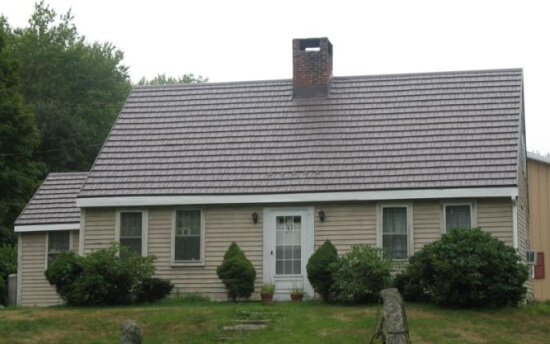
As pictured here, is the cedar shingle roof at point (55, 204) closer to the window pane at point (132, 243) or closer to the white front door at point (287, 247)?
the window pane at point (132, 243)

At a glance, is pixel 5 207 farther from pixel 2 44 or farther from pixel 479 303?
pixel 479 303

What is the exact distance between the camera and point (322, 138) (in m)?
25.3

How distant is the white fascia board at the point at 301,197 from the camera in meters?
22.6

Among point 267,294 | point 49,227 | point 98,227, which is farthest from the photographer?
point 49,227

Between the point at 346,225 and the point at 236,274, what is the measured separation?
289cm

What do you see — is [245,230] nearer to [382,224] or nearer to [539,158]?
[382,224]

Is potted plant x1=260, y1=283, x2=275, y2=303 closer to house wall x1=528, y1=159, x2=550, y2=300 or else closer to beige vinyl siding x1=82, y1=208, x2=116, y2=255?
beige vinyl siding x1=82, y1=208, x2=116, y2=255

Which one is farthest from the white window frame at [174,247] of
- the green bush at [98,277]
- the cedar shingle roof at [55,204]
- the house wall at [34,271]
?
the house wall at [34,271]

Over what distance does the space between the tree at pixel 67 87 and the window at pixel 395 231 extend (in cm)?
2714

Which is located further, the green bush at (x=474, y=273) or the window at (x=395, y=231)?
the window at (x=395, y=231)

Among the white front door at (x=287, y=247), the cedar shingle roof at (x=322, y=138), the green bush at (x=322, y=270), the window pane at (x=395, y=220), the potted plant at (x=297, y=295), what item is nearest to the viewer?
the green bush at (x=322, y=270)

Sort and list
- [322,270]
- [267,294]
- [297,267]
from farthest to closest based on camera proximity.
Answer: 1. [297,267]
2. [267,294]
3. [322,270]

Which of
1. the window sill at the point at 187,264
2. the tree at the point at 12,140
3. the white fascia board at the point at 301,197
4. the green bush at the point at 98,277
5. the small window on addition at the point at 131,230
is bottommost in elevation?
the green bush at the point at 98,277

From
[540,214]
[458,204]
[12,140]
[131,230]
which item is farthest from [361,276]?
[12,140]
